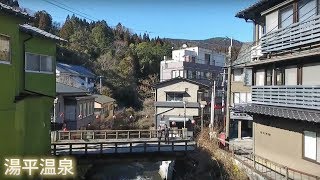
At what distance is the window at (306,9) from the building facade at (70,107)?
2292 cm

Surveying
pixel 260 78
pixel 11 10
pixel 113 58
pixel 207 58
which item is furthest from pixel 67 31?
pixel 11 10

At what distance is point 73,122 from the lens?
39.7 m

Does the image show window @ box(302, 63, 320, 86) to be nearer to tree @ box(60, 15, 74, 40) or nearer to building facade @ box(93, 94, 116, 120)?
building facade @ box(93, 94, 116, 120)

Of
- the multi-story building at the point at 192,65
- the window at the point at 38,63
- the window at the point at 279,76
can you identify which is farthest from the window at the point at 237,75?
the window at the point at 38,63

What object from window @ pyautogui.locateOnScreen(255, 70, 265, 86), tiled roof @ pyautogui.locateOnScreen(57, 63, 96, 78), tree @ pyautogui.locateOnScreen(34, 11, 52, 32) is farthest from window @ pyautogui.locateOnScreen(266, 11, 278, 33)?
tree @ pyautogui.locateOnScreen(34, 11, 52, 32)

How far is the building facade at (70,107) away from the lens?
123 feet

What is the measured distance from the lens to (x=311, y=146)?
1881 cm

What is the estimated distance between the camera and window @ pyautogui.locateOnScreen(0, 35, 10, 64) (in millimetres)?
15672

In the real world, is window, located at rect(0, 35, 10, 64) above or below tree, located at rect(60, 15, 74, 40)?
below

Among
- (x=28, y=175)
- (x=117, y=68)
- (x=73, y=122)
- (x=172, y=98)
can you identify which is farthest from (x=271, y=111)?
(x=117, y=68)

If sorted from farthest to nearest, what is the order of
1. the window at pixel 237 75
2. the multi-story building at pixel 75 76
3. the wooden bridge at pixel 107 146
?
1. the multi-story building at pixel 75 76
2. the window at pixel 237 75
3. the wooden bridge at pixel 107 146

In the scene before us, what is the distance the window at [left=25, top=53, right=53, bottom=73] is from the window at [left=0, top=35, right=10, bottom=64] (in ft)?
16.0

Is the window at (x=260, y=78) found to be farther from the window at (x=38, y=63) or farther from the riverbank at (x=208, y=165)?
the window at (x=38, y=63)

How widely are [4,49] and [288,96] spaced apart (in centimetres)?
1329
